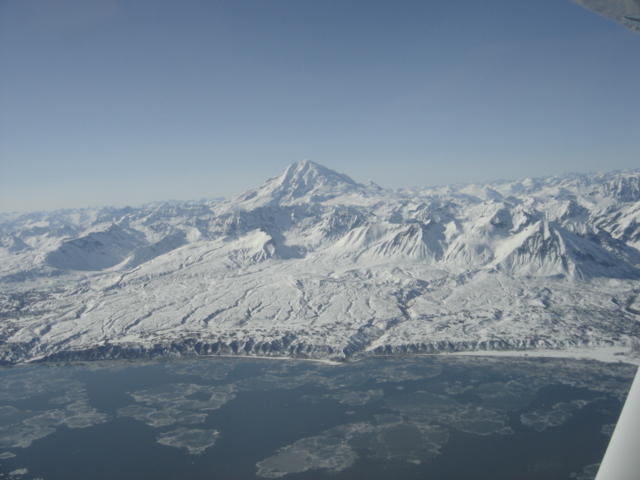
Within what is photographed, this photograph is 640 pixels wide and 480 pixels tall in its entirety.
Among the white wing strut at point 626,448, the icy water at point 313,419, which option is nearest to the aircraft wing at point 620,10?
the white wing strut at point 626,448

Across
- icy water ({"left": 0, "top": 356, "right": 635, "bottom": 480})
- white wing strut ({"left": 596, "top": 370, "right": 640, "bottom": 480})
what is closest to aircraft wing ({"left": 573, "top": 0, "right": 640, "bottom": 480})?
white wing strut ({"left": 596, "top": 370, "right": 640, "bottom": 480})

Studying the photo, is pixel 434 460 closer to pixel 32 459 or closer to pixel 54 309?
pixel 32 459

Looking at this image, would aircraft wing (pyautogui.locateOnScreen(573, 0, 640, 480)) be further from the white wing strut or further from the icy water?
the icy water

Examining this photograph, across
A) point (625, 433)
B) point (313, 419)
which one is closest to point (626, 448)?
point (625, 433)

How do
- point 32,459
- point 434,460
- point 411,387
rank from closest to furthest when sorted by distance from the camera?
point 434,460 → point 32,459 → point 411,387

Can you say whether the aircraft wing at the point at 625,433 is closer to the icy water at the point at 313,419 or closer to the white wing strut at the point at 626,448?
the white wing strut at the point at 626,448

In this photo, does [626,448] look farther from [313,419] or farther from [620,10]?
[313,419]

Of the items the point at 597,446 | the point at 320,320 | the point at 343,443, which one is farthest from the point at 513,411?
the point at 320,320

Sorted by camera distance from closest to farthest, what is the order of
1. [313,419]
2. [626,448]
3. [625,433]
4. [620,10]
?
[626,448] < [625,433] < [620,10] < [313,419]

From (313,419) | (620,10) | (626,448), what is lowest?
(313,419)
